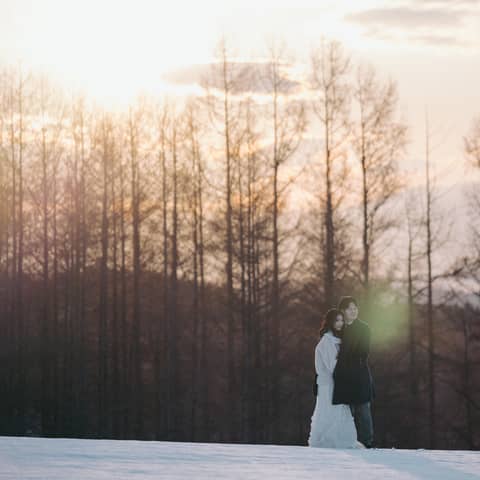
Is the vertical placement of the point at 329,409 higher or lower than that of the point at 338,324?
lower

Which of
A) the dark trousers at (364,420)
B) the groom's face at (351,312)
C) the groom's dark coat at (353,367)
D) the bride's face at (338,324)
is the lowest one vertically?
the dark trousers at (364,420)

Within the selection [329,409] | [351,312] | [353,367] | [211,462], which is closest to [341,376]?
[353,367]

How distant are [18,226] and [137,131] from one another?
4804 millimetres

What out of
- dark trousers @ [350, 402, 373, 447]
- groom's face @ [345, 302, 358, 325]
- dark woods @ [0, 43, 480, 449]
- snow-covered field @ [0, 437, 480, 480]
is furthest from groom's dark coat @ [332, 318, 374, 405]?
dark woods @ [0, 43, 480, 449]

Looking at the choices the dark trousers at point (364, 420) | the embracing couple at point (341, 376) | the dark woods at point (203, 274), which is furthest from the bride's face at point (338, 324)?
the dark woods at point (203, 274)

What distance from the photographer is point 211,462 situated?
9844 millimetres

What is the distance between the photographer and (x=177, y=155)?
37531 millimetres

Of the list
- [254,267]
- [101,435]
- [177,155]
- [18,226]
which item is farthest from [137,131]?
[101,435]

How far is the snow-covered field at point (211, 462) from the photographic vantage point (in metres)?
8.67

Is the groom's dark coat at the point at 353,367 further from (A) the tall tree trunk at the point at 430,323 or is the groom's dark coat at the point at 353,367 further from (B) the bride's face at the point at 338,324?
(A) the tall tree trunk at the point at 430,323

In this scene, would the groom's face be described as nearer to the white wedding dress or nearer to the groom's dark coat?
the groom's dark coat

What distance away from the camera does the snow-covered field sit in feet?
28.5

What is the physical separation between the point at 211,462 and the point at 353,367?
12.3 feet

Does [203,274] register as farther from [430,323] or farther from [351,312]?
[351,312]
